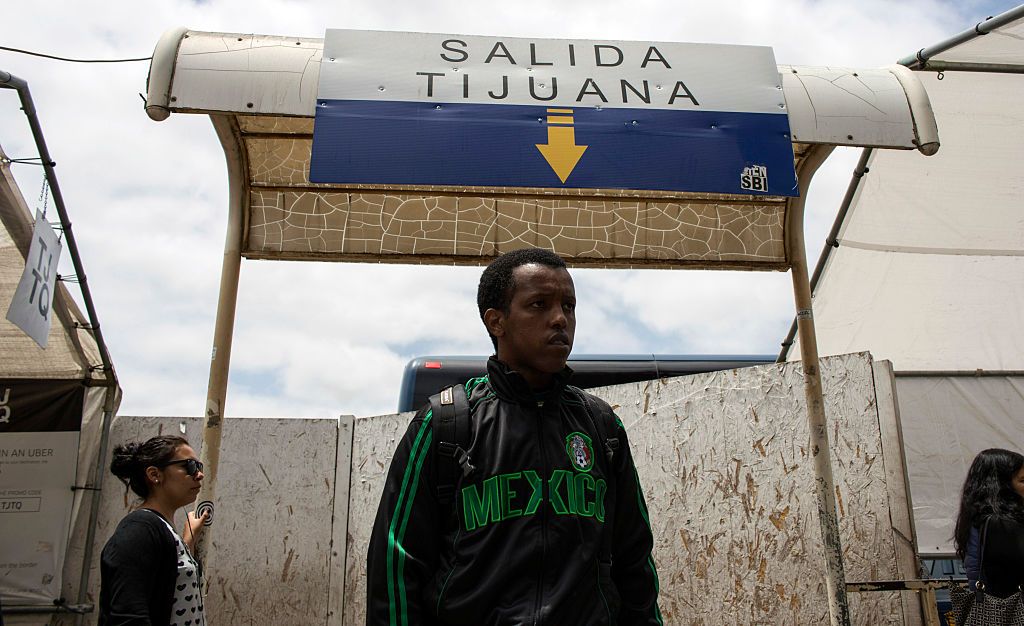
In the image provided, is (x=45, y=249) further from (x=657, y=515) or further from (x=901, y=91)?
(x=901, y=91)

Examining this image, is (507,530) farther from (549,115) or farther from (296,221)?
(296,221)

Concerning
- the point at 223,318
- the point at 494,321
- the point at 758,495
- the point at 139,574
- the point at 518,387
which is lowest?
the point at 139,574

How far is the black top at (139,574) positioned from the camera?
2.70 m

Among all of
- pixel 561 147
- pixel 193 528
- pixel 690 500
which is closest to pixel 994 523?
pixel 690 500

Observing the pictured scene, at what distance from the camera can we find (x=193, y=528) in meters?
3.43

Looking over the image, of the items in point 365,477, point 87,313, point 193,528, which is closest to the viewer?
point 193,528

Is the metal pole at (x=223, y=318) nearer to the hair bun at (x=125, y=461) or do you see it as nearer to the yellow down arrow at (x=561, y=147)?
the hair bun at (x=125, y=461)

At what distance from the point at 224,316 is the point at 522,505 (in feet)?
8.43

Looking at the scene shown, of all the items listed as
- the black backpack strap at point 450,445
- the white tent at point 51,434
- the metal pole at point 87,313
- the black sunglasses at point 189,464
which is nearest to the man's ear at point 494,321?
the black backpack strap at point 450,445

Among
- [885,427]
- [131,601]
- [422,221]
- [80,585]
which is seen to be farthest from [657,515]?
[80,585]

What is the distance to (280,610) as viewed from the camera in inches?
251

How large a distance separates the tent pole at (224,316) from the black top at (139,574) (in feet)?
1.74

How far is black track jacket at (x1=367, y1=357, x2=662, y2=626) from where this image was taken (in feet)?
5.81

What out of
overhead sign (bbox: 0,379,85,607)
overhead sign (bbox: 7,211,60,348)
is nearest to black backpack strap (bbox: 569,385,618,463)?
overhead sign (bbox: 7,211,60,348)
